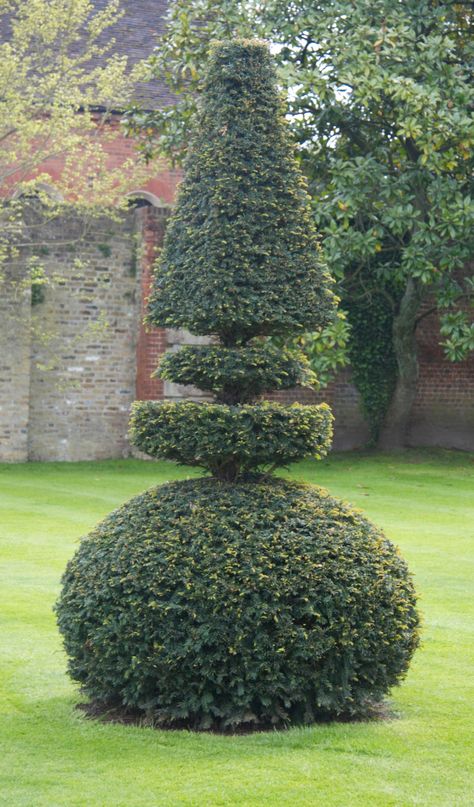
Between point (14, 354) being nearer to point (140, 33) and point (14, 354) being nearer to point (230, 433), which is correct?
point (140, 33)

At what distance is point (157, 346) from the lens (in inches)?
830

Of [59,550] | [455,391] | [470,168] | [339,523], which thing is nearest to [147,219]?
[470,168]

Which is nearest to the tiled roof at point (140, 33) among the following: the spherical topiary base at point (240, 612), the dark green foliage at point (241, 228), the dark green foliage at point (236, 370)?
the dark green foliage at point (241, 228)

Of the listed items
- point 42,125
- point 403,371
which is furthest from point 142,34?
point 403,371

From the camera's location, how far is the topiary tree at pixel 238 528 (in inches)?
234

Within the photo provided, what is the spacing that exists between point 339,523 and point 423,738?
3.98ft

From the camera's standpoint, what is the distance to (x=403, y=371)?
73.4 ft

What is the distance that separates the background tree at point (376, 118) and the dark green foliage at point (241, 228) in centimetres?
1108

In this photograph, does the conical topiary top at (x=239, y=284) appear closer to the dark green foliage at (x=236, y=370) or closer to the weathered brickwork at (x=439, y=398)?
the dark green foliage at (x=236, y=370)

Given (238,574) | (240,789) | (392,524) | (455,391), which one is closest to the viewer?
(240,789)

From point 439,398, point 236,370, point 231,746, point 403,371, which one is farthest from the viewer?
point 439,398

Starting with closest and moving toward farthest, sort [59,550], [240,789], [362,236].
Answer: [240,789] < [59,550] < [362,236]

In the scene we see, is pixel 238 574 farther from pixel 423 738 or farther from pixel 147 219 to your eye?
pixel 147 219

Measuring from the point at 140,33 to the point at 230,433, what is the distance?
76.9 feet
